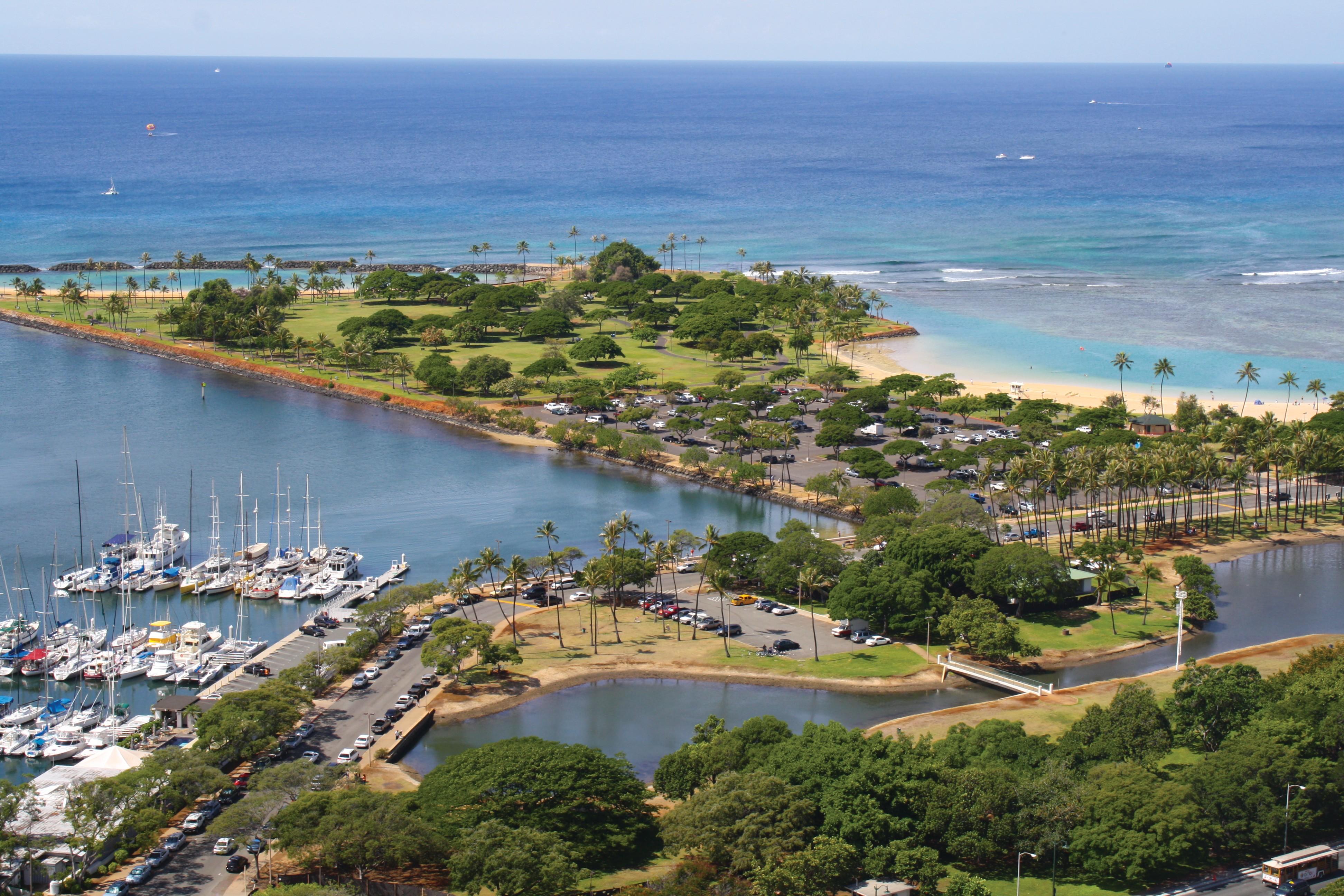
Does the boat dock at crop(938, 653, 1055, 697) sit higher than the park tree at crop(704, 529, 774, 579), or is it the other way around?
the park tree at crop(704, 529, 774, 579)

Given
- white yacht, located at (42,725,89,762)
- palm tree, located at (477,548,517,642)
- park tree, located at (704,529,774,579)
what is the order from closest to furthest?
white yacht, located at (42,725,89,762)
palm tree, located at (477,548,517,642)
park tree, located at (704,529,774,579)

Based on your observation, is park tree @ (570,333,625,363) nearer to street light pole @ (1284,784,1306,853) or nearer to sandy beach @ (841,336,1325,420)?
sandy beach @ (841,336,1325,420)

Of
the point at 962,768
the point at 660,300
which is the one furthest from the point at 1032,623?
the point at 660,300

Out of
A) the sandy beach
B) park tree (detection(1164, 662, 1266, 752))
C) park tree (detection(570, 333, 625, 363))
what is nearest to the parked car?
park tree (detection(1164, 662, 1266, 752))

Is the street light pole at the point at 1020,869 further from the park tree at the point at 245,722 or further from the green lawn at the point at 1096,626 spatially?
the park tree at the point at 245,722

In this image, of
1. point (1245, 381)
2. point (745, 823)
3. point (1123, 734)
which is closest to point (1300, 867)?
point (1123, 734)
